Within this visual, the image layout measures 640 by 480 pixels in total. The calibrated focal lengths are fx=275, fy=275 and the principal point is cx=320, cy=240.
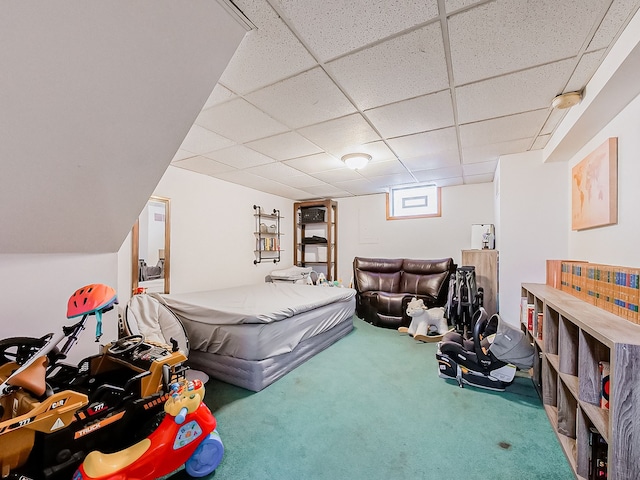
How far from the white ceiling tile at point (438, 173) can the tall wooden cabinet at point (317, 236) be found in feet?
6.78

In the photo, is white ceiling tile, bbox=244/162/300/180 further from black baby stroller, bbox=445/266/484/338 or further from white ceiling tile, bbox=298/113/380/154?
black baby stroller, bbox=445/266/484/338

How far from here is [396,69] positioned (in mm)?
1748

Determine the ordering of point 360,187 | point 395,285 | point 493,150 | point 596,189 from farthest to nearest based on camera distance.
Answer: point 360,187 → point 395,285 → point 493,150 → point 596,189

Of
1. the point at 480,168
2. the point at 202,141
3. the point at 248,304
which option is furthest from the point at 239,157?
the point at 480,168

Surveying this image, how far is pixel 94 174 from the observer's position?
1627 mm

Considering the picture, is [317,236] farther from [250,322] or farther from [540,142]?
[540,142]

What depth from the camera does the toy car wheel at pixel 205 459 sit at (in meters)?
1.48

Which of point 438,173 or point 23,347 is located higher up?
point 438,173

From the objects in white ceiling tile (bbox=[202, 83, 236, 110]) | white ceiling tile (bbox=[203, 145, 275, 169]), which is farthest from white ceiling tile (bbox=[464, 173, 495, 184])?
white ceiling tile (bbox=[202, 83, 236, 110])

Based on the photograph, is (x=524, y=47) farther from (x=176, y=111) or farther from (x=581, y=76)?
(x=176, y=111)

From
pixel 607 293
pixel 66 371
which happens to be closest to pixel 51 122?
pixel 66 371

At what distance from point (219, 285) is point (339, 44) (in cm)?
385

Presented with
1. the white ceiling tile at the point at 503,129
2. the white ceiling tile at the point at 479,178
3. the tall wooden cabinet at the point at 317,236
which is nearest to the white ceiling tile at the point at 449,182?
the white ceiling tile at the point at 479,178

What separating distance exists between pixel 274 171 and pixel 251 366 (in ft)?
8.71
